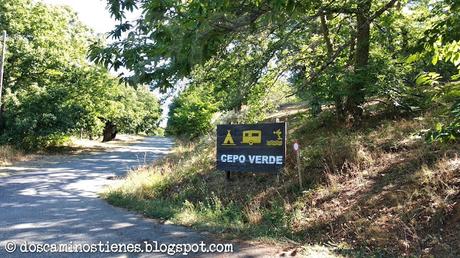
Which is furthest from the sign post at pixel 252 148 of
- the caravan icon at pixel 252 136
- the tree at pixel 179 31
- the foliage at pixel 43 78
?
the foliage at pixel 43 78

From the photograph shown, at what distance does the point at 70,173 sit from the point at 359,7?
45.5 ft

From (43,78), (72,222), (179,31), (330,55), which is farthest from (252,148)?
(43,78)

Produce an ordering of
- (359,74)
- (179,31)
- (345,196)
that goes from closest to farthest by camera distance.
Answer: (179,31) < (345,196) < (359,74)

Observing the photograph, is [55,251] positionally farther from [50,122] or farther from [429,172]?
[50,122]

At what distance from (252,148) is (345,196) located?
116 inches

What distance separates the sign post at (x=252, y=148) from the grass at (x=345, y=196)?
0.42 m

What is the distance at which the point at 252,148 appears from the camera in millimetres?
10078

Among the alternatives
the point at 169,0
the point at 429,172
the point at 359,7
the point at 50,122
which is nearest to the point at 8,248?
the point at 169,0

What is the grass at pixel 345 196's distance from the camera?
19.7ft

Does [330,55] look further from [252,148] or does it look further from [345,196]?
[345,196]

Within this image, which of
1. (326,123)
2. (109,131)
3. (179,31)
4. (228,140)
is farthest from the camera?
(109,131)

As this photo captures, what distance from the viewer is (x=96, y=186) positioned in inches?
554

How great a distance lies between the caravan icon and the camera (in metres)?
9.94

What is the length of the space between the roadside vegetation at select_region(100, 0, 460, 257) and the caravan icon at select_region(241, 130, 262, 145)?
81cm
